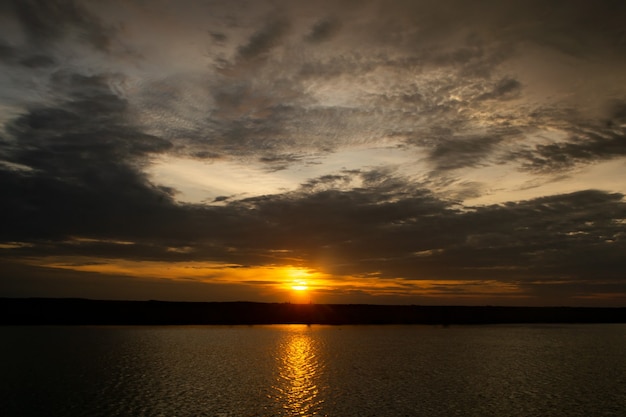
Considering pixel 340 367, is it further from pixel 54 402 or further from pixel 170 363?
pixel 54 402

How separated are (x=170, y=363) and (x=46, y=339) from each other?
39.5m

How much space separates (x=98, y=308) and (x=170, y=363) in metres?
111

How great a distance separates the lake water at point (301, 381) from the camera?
3481cm

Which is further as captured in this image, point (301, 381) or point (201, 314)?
point (201, 314)

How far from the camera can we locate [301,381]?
153 ft

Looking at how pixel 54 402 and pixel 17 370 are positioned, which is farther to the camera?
pixel 17 370

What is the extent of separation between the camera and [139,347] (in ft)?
251

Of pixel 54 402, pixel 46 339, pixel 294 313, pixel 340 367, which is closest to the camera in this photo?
pixel 54 402

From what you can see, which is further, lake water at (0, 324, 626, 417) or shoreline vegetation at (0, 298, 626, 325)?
shoreline vegetation at (0, 298, 626, 325)

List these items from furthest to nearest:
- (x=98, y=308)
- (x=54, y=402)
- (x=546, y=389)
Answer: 1. (x=98, y=308)
2. (x=546, y=389)
3. (x=54, y=402)

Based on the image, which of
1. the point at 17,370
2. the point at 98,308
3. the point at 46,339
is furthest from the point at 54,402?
the point at 98,308

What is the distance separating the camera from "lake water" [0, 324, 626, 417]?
34.8 meters

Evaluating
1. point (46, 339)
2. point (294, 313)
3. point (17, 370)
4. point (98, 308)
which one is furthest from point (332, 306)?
point (17, 370)

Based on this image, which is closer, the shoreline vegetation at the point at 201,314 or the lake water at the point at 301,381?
the lake water at the point at 301,381
